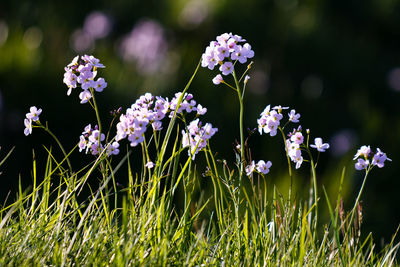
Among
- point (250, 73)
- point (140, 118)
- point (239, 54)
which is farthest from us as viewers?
point (250, 73)

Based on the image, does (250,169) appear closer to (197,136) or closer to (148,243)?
(197,136)

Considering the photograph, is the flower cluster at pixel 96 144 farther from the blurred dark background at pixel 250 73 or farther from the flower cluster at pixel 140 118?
the blurred dark background at pixel 250 73

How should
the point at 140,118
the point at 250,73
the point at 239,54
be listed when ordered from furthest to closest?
the point at 250,73 → the point at 239,54 → the point at 140,118

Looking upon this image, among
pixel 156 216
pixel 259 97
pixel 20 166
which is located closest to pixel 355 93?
pixel 259 97

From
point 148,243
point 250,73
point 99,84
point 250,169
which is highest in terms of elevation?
point 250,73

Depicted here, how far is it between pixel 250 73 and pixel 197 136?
6476 mm

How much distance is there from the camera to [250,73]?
27.2 ft

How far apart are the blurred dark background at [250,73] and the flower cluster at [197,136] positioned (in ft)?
6.82

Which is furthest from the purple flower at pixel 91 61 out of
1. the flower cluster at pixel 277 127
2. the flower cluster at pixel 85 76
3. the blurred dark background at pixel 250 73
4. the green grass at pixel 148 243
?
the blurred dark background at pixel 250 73

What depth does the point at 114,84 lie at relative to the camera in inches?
217

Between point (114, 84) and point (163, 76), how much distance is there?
0.56m

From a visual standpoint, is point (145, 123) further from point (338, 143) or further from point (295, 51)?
point (295, 51)

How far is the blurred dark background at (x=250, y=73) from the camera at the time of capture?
5.06 meters

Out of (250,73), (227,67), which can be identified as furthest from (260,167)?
(250,73)
